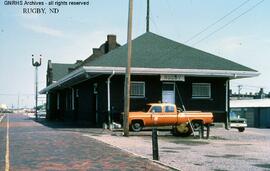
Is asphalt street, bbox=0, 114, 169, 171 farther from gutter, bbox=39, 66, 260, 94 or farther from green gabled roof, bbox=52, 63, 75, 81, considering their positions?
green gabled roof, bbox=52, 63, 75, 81

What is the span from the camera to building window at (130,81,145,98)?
30.5m

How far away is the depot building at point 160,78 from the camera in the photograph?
29.5 metres

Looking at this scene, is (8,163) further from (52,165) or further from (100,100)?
(100,100)

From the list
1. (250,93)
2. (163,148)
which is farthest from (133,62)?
(250,93)

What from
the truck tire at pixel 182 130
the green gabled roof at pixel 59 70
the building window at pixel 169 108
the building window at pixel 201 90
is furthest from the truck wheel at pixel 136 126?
the green gabled roof at pixel 59 70

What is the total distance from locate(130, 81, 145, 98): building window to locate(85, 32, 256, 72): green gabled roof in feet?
5.13

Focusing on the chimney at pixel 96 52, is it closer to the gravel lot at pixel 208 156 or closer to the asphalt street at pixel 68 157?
the asphalt street at pixel 68 157

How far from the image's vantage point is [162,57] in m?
31.8

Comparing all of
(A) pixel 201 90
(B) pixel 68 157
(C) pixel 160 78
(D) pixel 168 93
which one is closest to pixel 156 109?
(C) pixel 160 78

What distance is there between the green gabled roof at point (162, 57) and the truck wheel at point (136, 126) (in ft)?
13.9

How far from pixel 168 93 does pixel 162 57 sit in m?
2.61

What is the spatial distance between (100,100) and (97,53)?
23317 mm

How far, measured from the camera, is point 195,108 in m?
31.8

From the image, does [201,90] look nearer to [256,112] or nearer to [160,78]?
[160,78]
